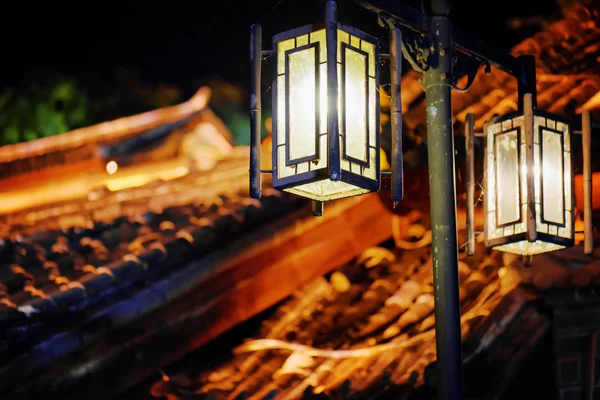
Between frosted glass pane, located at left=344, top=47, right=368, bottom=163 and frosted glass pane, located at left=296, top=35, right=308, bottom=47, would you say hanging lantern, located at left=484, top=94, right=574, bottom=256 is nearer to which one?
frosted glass pane, located at left=344, top=47, right=368, bottom=163

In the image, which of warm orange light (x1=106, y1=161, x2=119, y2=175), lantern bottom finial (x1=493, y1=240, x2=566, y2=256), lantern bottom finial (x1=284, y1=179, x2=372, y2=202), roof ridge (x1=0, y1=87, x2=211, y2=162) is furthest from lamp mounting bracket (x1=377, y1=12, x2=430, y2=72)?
roof ridge (x1=0, y1=87, x2=211, y2=162)

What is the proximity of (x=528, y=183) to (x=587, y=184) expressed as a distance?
776mm

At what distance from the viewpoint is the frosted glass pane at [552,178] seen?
701 centimetres

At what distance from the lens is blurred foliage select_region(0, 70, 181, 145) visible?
17.9 meters

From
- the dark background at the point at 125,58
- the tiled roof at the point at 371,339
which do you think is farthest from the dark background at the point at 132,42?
the tiled roof at the point at 371,339

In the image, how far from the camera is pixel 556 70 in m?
11.2

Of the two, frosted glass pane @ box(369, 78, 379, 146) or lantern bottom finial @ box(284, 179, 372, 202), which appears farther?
frosted glass pane @ box(369, 78, 379, 146)

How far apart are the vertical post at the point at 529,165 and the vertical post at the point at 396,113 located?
1529 mm

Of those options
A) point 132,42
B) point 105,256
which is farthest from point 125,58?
point 105,256

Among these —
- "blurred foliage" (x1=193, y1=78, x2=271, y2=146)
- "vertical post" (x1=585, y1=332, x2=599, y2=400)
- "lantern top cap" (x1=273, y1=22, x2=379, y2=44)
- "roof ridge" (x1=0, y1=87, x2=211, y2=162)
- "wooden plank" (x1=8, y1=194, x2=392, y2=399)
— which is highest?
"blurred foliage" (x1=193, y1=78, x2=271, y2=146)

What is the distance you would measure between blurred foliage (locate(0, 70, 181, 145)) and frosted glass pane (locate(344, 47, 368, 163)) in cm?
1331

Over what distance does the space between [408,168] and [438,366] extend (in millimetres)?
3760

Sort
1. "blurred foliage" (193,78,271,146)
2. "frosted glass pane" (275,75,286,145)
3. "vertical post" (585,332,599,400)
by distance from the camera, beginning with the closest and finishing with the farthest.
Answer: "frosted glass pane" (275,75,286,145) → "vertical post" (585,332,599,400) → "blurred foliage" (193,78,271,146)

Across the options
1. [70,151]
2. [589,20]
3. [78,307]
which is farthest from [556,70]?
[70,151]
